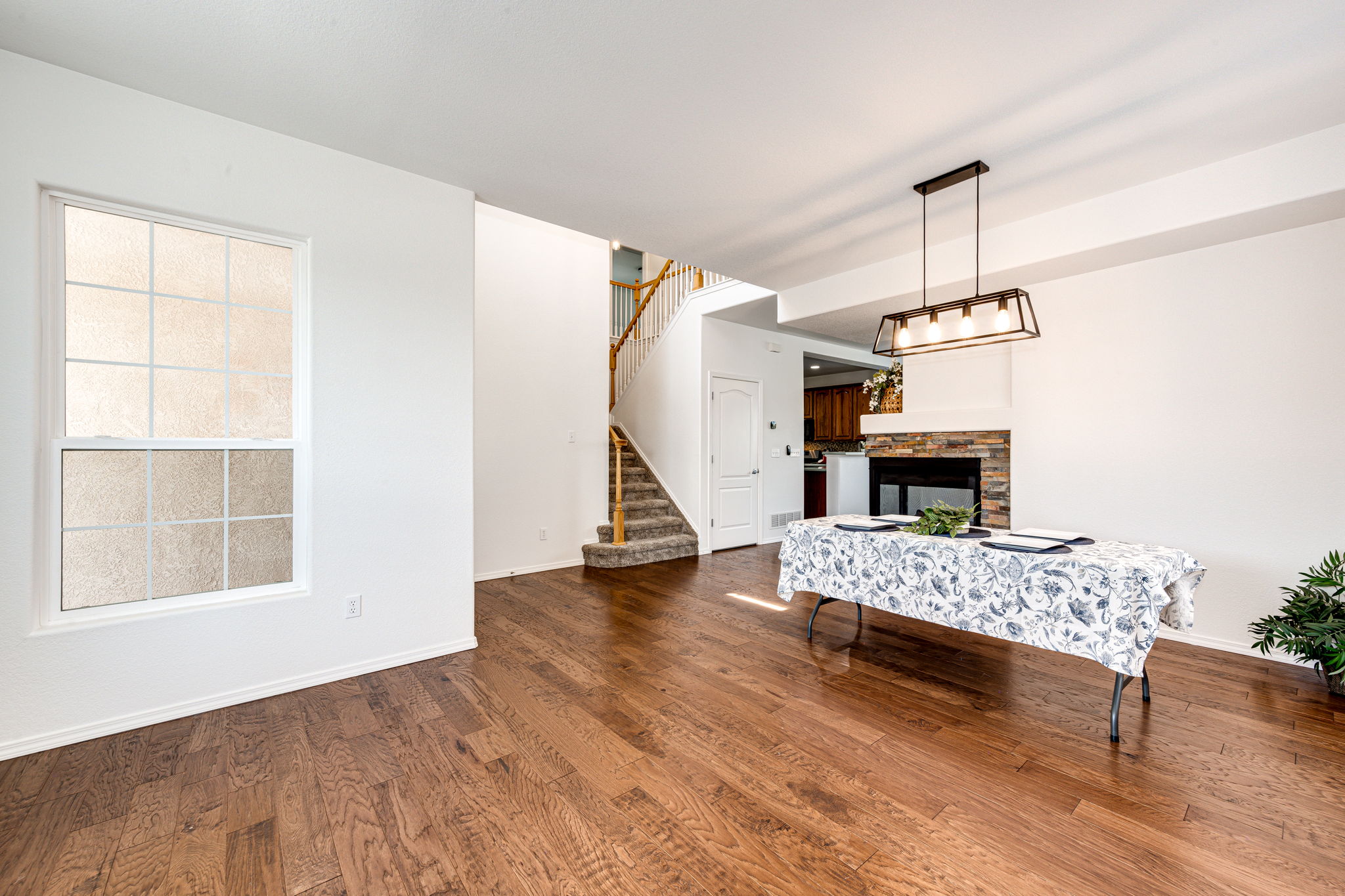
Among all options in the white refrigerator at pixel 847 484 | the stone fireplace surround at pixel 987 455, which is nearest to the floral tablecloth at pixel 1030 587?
the stone fireplace surround at pixel 987 455

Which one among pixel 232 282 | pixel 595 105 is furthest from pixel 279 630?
pixel 595 105

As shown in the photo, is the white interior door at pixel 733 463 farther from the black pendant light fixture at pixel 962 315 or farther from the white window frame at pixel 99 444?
the white window frame at pixel 99 444

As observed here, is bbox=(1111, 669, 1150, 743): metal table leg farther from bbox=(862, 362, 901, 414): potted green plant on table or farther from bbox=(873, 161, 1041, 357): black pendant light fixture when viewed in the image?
bbox=(862, 362, 901, 414): potted green plant on table

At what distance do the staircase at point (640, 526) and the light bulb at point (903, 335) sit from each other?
2.98 metres

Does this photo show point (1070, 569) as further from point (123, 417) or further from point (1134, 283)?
point (123, 417)

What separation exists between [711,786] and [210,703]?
2279 mm

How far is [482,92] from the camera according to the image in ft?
7.62

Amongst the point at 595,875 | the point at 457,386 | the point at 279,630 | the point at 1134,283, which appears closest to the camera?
the point at 595,875

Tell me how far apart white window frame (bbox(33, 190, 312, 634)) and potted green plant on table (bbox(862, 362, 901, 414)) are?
4.36m

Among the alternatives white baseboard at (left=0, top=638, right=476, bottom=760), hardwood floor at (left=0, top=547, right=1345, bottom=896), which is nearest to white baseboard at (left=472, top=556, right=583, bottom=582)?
white baseboard at (left=0, top=638, right=476, bottom=760)

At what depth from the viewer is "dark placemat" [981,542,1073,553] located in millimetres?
2439

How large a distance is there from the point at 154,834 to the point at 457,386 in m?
2.18

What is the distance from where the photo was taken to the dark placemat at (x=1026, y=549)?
2.44 m

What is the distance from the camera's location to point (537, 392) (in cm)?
523
